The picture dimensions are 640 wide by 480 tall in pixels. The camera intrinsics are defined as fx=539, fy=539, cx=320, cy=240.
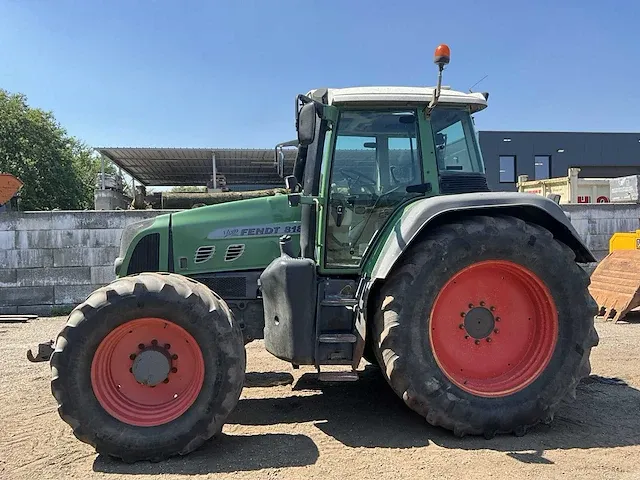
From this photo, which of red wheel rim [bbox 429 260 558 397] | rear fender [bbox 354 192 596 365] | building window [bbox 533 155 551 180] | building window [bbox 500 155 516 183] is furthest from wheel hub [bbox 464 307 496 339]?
building window [bbox 533 155 551 180]

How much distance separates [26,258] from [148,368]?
6.64 m

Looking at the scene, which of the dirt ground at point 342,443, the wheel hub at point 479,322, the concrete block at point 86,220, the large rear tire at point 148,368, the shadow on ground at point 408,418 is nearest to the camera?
the dirt ground at point 342,443

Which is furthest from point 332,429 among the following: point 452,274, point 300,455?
point 452,274

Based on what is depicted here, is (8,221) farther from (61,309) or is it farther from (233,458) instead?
(233,458)

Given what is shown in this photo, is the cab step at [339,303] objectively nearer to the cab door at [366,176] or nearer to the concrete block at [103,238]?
the cab door at [366,176]

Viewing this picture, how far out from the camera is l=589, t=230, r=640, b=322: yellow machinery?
782cm

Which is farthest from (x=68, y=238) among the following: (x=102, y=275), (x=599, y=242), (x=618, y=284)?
(x=599, y=242)

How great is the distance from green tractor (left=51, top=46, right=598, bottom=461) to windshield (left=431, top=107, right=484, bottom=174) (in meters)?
0.01

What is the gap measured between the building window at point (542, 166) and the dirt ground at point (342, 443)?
27590 millimetres

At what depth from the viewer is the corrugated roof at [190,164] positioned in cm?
1730

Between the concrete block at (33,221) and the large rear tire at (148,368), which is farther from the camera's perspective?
the concrete block at (33,221)

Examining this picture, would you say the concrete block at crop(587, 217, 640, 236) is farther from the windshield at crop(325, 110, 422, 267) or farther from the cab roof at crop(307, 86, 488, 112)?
the windshield at crop(325, 110, 422, 267)

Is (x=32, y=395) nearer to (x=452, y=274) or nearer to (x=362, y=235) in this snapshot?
(x=362, y=235)

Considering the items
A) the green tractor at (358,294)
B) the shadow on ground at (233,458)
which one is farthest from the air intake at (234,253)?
the shadow on ground at (233,458)
